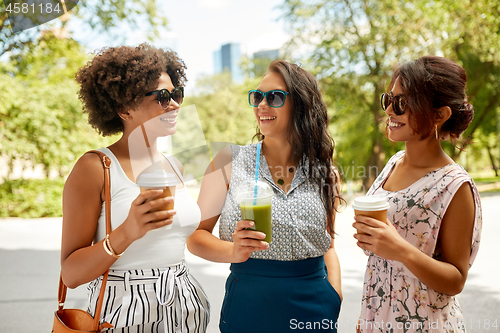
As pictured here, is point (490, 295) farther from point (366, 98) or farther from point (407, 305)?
point (366, 98)

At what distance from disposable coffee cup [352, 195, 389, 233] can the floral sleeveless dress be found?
1.10 ft

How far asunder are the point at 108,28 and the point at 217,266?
7.44 meters

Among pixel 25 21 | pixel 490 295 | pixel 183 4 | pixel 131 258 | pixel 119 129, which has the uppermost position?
pixel 183 4

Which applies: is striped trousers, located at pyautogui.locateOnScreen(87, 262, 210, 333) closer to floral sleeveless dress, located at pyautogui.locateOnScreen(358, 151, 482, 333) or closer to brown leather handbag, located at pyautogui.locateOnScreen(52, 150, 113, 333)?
brown leather handbag, located at pyautogui.locateOnScreen(52, 150, 113, 333)

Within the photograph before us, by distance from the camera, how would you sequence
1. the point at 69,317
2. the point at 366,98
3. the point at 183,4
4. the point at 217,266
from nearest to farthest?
the point at 69,317 → the point at 217,266 → the point at 366,98 → the point at 183,4

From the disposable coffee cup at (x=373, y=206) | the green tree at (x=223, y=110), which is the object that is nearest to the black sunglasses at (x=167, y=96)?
the disposable coffee cup at (x=373, y=206)

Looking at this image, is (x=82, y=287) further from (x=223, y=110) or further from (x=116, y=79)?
(x=223, y=110)

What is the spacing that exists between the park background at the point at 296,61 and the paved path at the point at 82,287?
2624 mm

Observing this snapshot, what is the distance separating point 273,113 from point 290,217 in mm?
598

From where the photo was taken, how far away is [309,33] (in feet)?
52.8

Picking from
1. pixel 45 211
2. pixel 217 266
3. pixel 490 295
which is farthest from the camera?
pixel 45 211

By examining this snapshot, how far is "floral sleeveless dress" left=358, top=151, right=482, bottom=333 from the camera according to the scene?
1.83 meters

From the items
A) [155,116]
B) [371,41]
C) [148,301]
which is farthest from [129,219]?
[371,41]

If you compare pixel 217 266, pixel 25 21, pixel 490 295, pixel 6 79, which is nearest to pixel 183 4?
pixel 6 79
